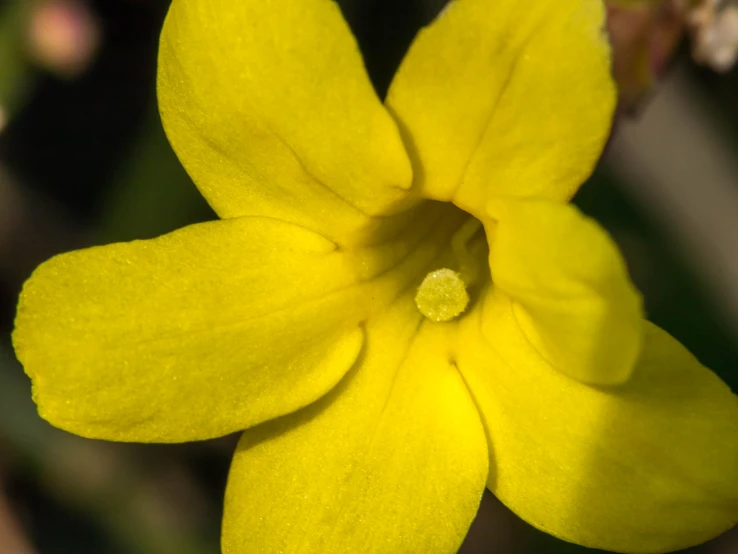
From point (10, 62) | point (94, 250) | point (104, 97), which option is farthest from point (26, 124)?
point (94, 250)

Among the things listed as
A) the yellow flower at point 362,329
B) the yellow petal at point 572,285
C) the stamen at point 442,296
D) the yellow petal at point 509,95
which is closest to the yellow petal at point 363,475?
the yellow flower at point 362,329

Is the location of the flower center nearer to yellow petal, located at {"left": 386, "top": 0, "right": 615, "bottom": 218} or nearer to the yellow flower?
the yellow flower

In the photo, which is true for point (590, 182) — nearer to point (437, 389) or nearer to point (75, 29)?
point (437, 389)

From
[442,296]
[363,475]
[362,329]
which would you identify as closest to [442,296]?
[442,296]

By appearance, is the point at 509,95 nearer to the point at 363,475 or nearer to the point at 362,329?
the point at 362,329

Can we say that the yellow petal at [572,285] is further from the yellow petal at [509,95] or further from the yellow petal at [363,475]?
the yellow petal at [363,475]
